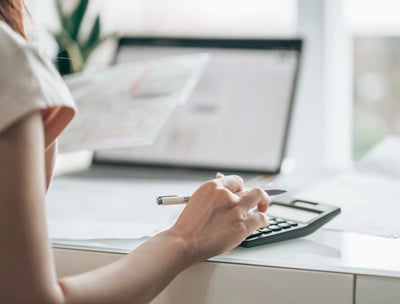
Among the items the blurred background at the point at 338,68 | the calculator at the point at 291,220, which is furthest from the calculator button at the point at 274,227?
the blurred background at the point at 338,68

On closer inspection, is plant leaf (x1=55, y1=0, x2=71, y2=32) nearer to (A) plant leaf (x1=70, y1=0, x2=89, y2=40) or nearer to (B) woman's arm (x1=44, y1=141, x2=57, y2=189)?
(A) plant leaf (x1=70, y1=0, x2=89, y2=40)

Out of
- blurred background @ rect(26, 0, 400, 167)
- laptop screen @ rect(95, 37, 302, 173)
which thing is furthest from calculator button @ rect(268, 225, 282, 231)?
blurred background @ rect(26, 0, 400, 167)

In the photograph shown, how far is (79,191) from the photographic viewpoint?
1.00 metres

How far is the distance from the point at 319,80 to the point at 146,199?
0.54 m

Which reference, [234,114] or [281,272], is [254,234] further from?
[234,114]

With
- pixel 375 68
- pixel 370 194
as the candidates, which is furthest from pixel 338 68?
pixel 370 194

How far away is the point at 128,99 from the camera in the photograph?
108 cm

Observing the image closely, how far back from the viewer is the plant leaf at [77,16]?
1.25 m

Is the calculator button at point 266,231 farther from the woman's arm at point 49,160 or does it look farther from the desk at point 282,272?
the woman's arm at point 49,160

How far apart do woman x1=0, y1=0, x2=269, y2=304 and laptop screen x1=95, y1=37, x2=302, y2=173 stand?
1.57 feet

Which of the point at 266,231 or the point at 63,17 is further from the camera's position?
the point at 63,17

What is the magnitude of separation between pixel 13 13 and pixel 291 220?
0.38 meters

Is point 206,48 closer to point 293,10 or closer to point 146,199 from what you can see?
point 293,10

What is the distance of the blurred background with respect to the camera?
4.32 ft
